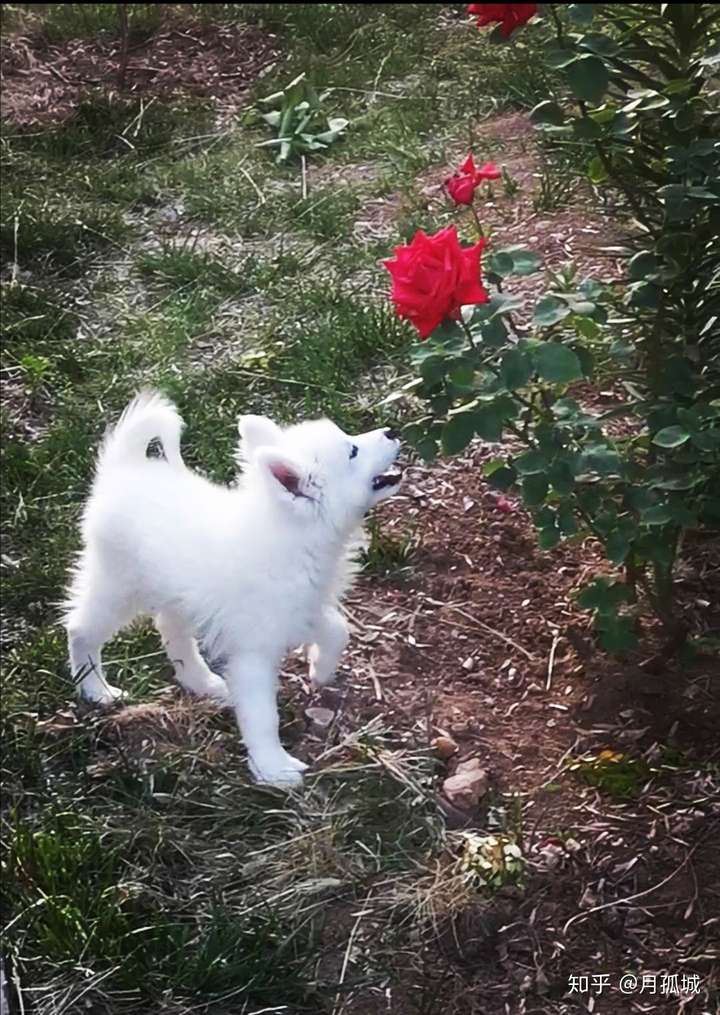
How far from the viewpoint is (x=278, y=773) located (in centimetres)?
247

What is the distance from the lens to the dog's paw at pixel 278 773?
97.2 inches

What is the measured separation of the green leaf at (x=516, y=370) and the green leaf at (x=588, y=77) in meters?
0.39

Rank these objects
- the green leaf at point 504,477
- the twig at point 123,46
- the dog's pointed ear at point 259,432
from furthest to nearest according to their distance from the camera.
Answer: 1. the twig at point 123,46
2. the dog's pointed ear at point 259,432
3. the green leaf at point 504,477

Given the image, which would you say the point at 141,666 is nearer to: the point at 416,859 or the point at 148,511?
the point at 148,511

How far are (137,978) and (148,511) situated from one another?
0.83 m

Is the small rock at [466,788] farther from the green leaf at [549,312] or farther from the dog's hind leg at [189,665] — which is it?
the green leaf at [549,312]

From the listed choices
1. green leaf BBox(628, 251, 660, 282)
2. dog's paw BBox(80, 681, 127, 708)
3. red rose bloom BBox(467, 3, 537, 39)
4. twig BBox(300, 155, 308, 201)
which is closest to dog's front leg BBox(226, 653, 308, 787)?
dog's paw BBox(80, 681, 127, 708)

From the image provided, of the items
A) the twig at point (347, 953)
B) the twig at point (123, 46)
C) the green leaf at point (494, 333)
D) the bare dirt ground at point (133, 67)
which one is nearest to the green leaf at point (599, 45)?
the green leaf at point (494, 333)

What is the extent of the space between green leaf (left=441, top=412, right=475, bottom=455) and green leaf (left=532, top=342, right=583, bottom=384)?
0.14m

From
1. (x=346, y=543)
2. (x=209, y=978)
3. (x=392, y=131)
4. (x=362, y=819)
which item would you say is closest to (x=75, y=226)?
(x=392, y=131)

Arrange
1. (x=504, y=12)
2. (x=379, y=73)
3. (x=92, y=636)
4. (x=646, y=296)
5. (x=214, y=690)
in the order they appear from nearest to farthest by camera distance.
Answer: (x=504, y=12)
(x=646, y=296)
(x=92, y=636)
(x=214, y=690)
(x=379, y=73)

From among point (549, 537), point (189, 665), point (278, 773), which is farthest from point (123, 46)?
point (549, 537)

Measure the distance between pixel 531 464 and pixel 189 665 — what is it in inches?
41.9

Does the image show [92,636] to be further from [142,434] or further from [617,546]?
[617,546]
